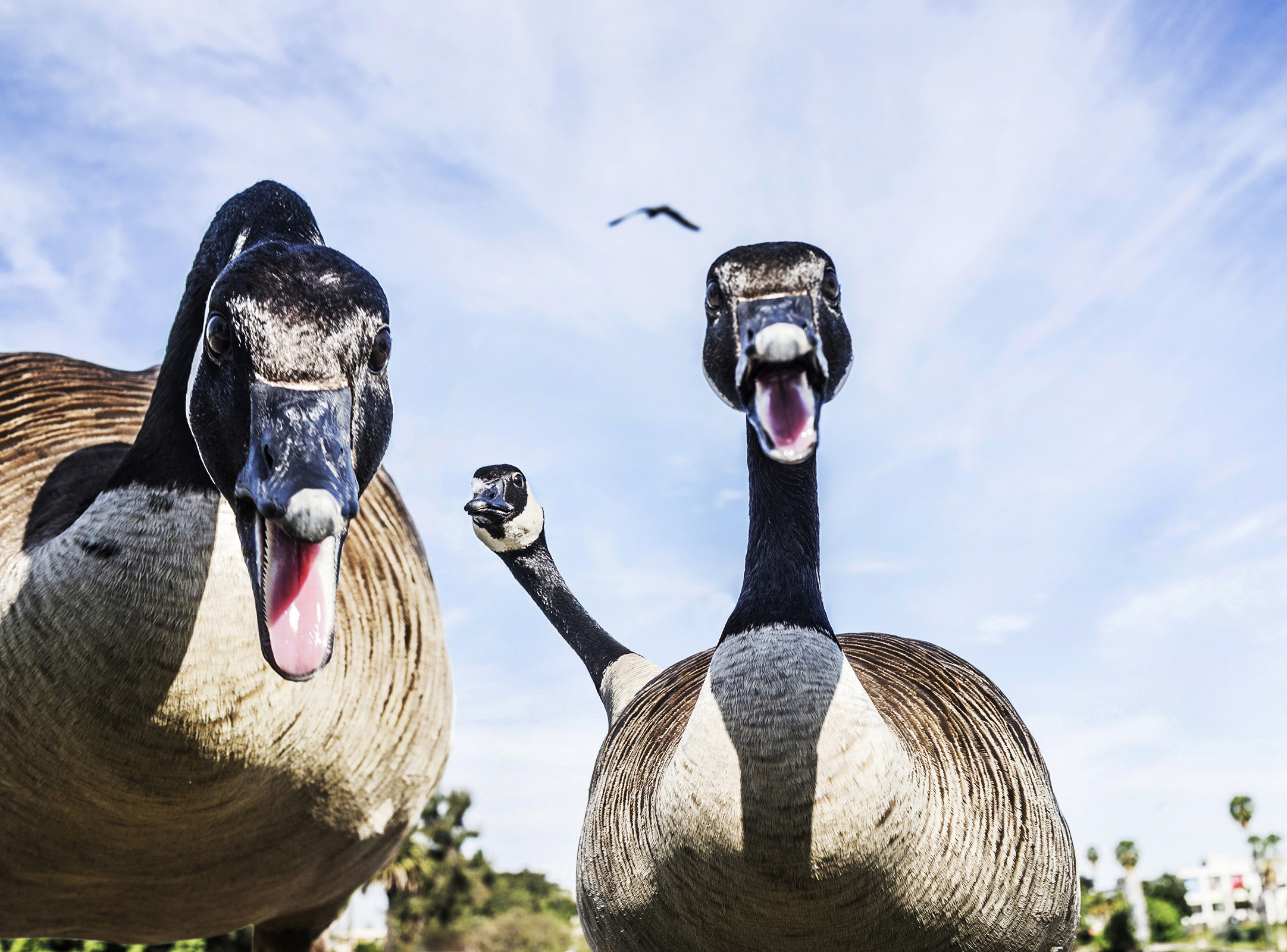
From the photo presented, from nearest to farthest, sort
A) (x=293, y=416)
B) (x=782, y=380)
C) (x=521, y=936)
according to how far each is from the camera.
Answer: (x=293, y=416)
(x=782, y=380)
(x=521, y=936)

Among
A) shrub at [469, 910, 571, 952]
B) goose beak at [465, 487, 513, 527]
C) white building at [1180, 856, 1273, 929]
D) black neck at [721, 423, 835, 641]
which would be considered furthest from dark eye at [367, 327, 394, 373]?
white building at [1180, 856, 1273, 929]

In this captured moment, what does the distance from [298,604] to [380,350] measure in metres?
0.89

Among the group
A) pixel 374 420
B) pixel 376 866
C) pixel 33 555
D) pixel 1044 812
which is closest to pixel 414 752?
pixel 376 866

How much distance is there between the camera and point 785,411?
3117 millimetres

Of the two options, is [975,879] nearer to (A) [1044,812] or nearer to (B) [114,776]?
(A) [1044,812]

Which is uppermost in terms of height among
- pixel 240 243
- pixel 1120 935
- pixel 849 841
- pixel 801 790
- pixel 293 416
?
pixel 1120 935

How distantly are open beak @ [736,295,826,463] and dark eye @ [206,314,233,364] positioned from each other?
5.14ft

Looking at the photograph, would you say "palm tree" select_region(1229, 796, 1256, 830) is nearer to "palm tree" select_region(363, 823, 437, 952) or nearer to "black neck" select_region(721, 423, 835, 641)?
"palm tree" select_region(363, 823, 437, 952)

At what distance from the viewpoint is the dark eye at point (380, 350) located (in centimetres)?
311

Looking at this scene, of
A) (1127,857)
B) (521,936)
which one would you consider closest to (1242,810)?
(1127,857)

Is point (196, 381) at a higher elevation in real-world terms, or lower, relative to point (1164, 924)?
lower

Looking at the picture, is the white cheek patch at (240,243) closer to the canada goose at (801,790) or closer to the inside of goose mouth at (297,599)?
the inside of goose mouth at (297,599)

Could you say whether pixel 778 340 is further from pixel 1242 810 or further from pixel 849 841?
pixel 1242 810

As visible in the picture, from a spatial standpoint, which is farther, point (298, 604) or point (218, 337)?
point (218, 337)
